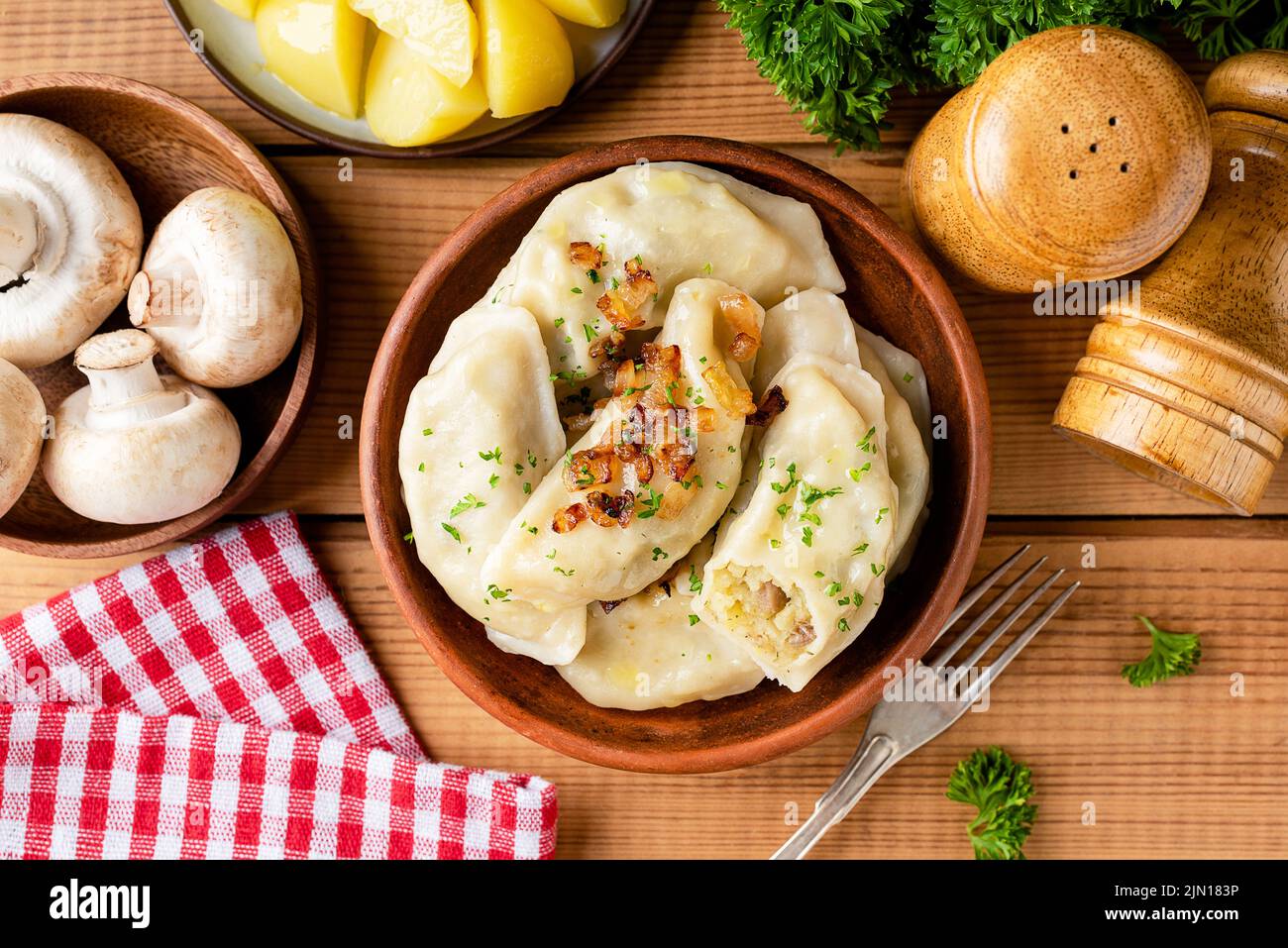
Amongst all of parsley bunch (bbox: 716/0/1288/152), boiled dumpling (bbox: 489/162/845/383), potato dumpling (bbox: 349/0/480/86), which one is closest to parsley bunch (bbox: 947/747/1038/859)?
boiled dumpling (bbox: 489/162/845/383)

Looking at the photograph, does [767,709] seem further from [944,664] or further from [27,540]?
[27,540]

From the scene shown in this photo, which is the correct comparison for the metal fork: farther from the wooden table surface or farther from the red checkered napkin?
the red checkered napkin

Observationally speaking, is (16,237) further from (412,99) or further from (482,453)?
(482,453)

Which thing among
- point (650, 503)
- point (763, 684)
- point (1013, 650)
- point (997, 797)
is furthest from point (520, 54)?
point (997, 797)

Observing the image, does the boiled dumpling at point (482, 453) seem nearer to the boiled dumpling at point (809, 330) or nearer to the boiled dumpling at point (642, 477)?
the boiled dumpling at point (642, 477)

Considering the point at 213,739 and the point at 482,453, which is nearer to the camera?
the point at 482,453

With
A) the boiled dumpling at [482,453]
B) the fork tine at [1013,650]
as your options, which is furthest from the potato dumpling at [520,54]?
the fork tine at [1013,650]

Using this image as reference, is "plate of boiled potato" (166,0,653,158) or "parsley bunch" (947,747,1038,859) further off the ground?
"plate of boiled potato" (166,0,653,158)
